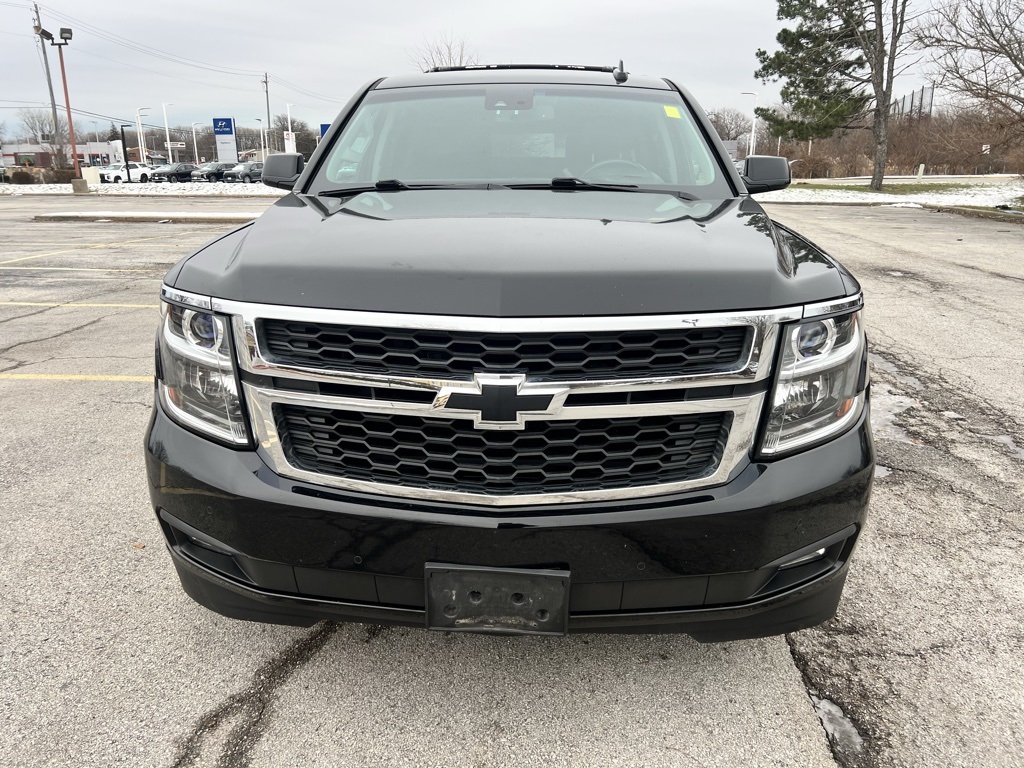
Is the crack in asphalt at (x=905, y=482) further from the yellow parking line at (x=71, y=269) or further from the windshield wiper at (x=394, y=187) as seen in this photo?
the yellow parking line at (x=71, y=269)

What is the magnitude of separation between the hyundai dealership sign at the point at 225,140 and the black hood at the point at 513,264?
45762 mm

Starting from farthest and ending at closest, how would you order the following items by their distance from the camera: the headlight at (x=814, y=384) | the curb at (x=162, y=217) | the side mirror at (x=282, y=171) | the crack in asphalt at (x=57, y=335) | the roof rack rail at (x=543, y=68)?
1. the curb at (x=162, y=217)
2. the crack in asphalt at (x=57, y=335)
3. the roof rack rail at (x=543, y=68)
4. the side mirror at (x=282, y=171)
5. the headlight at (x=814, y=384)

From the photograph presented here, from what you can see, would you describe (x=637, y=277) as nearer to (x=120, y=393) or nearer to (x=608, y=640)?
(x=608, y=640)

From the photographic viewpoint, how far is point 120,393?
15.3 ft

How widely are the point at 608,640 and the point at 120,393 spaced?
12.4ft

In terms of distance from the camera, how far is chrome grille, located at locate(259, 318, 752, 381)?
1.64 metres

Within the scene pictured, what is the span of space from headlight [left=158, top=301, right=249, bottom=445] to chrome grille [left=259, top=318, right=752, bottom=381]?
0.18 metres

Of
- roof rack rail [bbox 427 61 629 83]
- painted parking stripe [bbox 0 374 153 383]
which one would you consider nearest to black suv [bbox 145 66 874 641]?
roof rack rail [bbox 427 61 629 83]

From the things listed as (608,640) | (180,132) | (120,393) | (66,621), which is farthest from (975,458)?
(180,132)

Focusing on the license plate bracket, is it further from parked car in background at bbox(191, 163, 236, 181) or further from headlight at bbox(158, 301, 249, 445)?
parked car in background at bbox(191, 163, 236, 181)

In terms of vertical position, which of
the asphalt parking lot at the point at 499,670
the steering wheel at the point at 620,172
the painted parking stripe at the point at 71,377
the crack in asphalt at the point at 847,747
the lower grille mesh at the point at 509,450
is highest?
the steering wheel at the point at 620,172

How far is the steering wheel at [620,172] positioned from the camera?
2.87m

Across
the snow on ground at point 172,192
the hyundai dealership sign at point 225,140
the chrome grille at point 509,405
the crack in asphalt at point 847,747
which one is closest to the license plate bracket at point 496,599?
the chrome grille at point 509,405

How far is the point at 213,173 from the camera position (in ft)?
149
